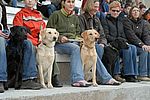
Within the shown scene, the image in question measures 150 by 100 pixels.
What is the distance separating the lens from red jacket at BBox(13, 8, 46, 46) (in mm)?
4879

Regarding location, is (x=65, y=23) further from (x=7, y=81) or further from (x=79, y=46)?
(x=7, y=81)

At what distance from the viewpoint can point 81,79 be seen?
16.6 feet

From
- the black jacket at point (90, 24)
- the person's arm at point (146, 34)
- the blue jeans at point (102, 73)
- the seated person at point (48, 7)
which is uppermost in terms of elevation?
the seated person at point (48, 7)

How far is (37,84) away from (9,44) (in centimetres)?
60

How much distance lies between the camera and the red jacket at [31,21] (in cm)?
488

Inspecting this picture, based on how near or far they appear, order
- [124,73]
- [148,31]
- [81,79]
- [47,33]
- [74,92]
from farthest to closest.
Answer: [148,31] → [124,73] → [81,79] → [47,33] → [74,92]

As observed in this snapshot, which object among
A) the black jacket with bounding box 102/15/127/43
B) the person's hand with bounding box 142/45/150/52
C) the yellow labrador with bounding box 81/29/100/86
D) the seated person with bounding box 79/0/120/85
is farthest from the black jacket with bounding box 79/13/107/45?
the person's hand with bounding box 142/45/150/52

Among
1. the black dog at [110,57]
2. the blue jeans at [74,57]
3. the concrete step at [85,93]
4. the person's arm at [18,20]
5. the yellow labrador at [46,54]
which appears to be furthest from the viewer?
the black dog at [110,57]

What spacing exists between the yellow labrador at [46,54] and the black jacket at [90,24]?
3.33ft

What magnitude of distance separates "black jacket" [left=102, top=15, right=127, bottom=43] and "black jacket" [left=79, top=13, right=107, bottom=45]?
0.26m

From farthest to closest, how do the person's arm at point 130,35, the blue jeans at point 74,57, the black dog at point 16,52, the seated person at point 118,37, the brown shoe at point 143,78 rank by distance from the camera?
1. the person's arm at point 130,35
2. the brown shoe at point 143,78
3. the seated person at point 118,37
4. the blue jeans at point 74,57
5. the black dog at point 16,52

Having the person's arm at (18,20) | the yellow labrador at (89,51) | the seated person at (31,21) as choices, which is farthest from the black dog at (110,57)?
the person's arm at (18,20)

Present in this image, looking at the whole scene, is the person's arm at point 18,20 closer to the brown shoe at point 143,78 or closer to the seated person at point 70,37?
the seated person at point 70,37

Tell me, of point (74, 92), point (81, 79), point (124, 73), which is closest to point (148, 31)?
point (124, 73)
